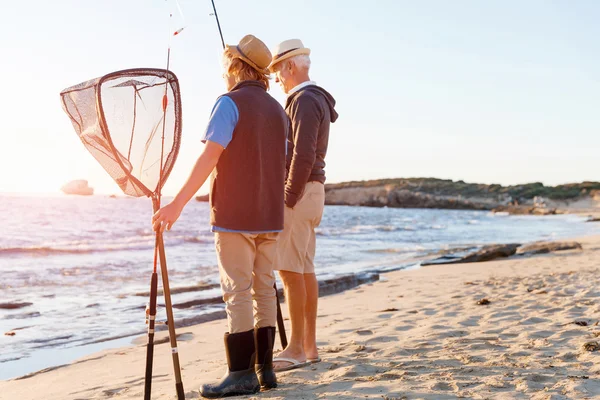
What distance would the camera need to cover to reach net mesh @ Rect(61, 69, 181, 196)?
3.15 m

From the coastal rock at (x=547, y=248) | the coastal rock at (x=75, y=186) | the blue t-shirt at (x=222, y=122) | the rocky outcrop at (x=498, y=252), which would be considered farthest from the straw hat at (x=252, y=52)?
the coastal rock at (x=75, y=186)

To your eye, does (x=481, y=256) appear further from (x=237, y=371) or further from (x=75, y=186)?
(x=75, y=186)

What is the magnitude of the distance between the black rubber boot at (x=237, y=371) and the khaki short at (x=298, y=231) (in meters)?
0.66

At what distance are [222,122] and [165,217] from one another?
0.56m

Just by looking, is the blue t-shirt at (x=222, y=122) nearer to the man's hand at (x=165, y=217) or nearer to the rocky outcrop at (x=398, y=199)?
the man's hand at (x=165, y=217)

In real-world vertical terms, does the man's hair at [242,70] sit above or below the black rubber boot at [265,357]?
above

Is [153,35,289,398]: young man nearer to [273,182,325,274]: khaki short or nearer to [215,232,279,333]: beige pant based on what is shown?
[215,232,279,333]: beige pant

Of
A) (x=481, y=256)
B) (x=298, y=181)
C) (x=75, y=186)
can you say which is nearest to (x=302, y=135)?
(x=298, y=181)

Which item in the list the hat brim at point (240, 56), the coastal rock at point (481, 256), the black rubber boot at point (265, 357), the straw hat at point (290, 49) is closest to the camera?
the hat brim at point (240, 56)

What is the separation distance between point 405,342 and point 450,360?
764mm

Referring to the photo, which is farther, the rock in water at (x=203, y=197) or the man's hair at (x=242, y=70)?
the rock in water at (x=203, y=197)

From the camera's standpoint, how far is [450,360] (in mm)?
3828

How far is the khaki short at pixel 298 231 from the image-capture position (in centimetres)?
384

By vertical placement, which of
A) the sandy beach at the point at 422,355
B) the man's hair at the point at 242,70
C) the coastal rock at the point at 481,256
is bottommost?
the coastal rock at the point at 481,256
